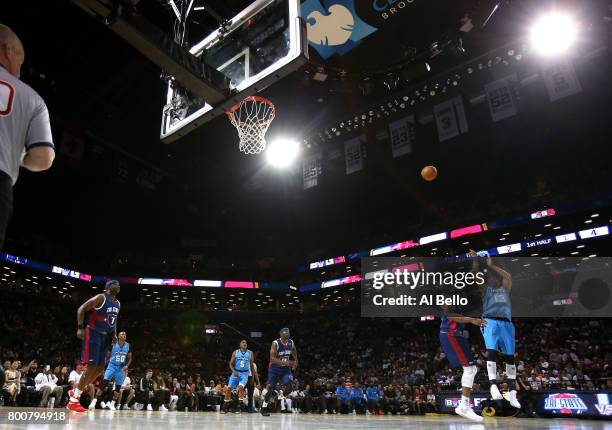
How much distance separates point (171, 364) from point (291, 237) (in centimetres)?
1325

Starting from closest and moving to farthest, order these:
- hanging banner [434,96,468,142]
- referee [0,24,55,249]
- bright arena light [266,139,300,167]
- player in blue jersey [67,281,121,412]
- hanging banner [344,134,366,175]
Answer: referee [0,24,55,249]
player in blue jersey [67,281,121,412]
hanging banner [434,96,468,142]
bright arena light [266,139,300,167]
hanging banner [344,134,366,175]

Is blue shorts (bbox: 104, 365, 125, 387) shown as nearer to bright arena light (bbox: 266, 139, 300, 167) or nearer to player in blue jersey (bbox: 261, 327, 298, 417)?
player in blue jersey (bbox: 261, 327, 298, 417)

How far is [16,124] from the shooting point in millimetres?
2369

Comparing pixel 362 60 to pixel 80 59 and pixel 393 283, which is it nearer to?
pixel 80 59

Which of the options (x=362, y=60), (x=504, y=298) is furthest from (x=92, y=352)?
(x=362, y=60)

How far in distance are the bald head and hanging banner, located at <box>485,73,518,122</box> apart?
53.9 feet

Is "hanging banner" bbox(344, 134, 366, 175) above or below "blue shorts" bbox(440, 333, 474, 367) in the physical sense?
above

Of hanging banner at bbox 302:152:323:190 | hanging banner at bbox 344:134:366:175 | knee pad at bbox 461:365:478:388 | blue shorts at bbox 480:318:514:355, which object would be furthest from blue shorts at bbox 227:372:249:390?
hanging banner at bbox 302:152:323:190

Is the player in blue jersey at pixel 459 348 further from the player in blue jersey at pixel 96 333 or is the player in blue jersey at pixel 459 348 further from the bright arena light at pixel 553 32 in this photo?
the bright arena light at pixel 553 32

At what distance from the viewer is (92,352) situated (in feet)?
24.4

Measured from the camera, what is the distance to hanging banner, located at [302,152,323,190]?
2142cm

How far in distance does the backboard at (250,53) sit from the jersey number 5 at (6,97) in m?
3.98

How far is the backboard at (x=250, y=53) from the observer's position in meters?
6.02

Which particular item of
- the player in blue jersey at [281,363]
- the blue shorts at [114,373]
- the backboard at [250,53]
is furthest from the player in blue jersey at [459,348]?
the blue shorts at [114,373]
